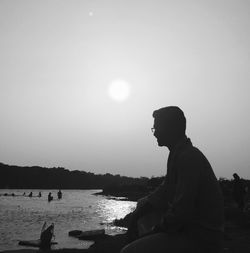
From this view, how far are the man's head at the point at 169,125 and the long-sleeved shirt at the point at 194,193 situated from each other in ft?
0.64

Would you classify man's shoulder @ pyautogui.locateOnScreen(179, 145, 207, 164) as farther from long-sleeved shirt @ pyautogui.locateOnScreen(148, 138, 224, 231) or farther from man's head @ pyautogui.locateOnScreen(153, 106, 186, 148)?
man's head @ pyautogui.locateOnScreen(153, 106, 186, 148)

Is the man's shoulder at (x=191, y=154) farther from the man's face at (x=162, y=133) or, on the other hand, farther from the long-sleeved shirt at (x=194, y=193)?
the man's face at (x=162, y=133)

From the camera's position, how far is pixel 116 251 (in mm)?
14789

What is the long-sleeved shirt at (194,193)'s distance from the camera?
304 centimetres

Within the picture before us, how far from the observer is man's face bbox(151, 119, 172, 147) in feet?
11.5

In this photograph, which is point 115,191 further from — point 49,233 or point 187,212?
point 187,212

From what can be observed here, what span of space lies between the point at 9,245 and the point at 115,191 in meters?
150

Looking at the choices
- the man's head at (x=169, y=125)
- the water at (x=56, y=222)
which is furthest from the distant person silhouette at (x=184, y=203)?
the water at (x=56, y=222)

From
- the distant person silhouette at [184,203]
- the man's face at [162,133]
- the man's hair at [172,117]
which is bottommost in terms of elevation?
the distant person silhouette at [184,203]

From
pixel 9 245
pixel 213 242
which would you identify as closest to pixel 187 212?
pixel 213 242

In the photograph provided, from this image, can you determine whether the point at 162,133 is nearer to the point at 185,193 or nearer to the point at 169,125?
the point at 169,125

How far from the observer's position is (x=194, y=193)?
3082 mm

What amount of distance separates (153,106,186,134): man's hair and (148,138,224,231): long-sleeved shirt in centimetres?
23

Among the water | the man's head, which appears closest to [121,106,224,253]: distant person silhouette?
the man's head
